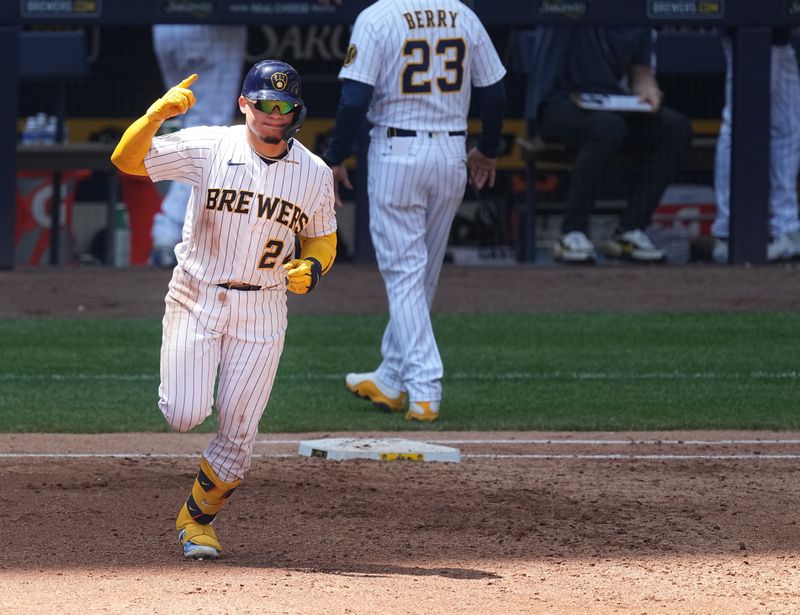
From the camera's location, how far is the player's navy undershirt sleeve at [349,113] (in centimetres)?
668

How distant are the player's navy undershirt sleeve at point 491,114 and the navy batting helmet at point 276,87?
2681 mm

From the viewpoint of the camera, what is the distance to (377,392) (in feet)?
23.4

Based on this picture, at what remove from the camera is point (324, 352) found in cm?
874

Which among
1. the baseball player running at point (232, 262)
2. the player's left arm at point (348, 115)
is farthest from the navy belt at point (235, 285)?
the player's left arm at point (348, 115)

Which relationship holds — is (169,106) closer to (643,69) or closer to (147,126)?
(147,126)

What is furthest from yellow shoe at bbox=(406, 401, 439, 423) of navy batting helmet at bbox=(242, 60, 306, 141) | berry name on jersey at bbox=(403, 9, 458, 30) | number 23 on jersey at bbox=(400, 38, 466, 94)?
navy batting helmet at bbox=(242, 60, 306, 141)

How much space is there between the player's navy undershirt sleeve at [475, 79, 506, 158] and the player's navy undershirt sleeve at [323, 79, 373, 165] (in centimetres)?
57

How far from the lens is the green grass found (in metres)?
6.95

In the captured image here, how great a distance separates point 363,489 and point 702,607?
70.1 inches

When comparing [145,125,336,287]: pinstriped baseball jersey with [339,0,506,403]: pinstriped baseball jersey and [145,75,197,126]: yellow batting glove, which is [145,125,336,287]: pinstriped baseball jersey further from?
[339,0,506,403]: pinstriped baseball jersey

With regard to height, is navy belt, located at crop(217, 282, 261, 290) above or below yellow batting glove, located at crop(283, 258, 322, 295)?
below

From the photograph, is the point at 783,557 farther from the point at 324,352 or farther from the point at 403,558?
the point at 324,352

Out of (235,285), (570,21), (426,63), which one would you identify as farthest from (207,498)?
(570,21)

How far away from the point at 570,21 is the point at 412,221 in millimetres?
4131
